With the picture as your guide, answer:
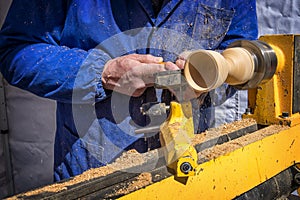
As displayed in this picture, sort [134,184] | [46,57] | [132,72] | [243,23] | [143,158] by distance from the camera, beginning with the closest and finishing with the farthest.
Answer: [134,184] → [143,158] → [132,72] → [46,57] → [243,23]

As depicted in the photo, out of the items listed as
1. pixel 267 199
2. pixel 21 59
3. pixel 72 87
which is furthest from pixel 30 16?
pixel 267 199

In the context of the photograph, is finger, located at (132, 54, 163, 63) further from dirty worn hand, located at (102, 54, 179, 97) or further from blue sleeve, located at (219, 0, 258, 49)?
blue sleeve, located at (219, 0, 258, 49)

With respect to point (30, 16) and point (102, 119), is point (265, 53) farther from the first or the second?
point (30, 16)

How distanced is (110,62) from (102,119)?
0.22m

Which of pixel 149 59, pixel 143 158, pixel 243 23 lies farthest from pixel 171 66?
pixel 243 23

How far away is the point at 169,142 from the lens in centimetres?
73

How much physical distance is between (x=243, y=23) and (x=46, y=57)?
75cm

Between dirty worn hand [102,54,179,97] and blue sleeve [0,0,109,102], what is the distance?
33mm

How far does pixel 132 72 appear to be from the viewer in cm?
91

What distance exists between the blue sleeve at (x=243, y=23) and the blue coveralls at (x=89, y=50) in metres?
0.13

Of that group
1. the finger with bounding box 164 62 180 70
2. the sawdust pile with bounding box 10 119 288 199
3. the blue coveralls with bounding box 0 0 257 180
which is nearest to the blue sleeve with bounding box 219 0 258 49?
the blue coveralls with bounding box 0 0 257 180

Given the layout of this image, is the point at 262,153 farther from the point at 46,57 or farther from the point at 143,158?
the point at 46,57

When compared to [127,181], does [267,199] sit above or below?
below

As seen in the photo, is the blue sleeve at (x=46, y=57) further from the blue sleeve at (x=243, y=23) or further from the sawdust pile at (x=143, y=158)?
the blue sleeve at (x=243, y=23)
